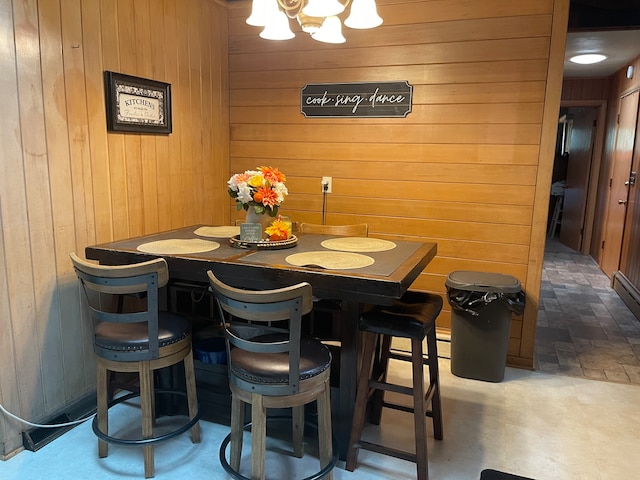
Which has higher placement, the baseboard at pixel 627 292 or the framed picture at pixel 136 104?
the framed picture at pixel 136 104

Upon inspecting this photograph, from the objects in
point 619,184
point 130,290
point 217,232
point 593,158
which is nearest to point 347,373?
point 130,290

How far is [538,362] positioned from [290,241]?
207 cm

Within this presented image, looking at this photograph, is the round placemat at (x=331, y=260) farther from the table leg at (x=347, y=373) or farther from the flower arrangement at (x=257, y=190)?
the flower arrangement at (x=257, y=190)

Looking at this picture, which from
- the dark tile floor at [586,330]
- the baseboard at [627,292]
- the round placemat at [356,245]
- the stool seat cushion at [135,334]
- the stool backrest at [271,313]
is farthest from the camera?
the baseboard at [627,292]

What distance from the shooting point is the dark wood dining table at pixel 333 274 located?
1800 mm

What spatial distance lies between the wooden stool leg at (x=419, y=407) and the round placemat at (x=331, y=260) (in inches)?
15.8

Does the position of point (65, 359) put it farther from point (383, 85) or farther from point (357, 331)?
point (383, 85)

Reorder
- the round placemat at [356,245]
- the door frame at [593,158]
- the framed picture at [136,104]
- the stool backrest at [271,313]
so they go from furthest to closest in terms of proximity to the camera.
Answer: the door frame at [593,158] < the framed picture at [136,104] < the round placemat at [356,245] < the stool backrest at [271,313]

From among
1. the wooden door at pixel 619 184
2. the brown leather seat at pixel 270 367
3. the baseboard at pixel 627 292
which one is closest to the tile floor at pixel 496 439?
Answer: the brown leather seat at pixel 270 367

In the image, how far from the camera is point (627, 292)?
4.70 meters

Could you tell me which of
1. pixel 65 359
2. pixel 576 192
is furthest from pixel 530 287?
pixel 576 192

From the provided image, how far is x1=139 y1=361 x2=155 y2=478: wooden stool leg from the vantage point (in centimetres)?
199

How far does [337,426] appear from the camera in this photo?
7.19 ft

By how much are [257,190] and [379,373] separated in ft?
3.62
